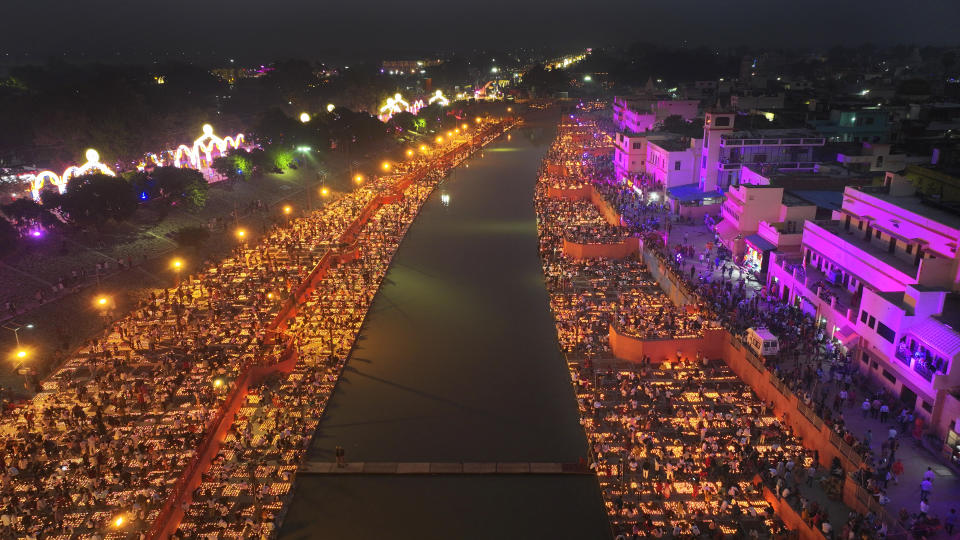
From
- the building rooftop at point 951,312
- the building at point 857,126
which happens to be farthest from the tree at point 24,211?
the building at point 857,126

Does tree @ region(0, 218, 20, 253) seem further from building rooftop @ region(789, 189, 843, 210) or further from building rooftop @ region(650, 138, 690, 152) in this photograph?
building rooftop @ region(650, 138, 690, 152)

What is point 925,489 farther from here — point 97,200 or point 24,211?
point 24,211

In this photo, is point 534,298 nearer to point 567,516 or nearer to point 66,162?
point 567,516

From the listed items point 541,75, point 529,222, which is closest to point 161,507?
point 529,222

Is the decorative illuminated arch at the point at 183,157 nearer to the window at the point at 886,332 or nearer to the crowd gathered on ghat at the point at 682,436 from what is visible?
the crowd gathered on ghat at the point at 682,436

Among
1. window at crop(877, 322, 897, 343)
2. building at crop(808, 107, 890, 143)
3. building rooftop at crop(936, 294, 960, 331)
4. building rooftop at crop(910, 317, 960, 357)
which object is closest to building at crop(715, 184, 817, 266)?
window at crop(877, 322, 897, 343)

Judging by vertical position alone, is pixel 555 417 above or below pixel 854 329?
below
